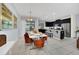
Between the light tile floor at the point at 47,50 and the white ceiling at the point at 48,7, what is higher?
the white ceiling at the point at 48,7

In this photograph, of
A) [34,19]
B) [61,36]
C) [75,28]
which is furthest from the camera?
[34,19]

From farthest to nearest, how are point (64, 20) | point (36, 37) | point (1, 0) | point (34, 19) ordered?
1. point (34, 19)
2. point (64, 20)
3. point (36, 37)
4. point (1, 0)

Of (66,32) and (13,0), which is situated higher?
(13,0)

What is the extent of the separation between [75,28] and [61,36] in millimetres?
Result: 2095

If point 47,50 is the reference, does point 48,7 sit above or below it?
above

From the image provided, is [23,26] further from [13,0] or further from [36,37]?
[13,0]

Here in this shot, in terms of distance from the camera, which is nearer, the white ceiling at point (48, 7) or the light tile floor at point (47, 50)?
the light tile floor at point (47, 50)

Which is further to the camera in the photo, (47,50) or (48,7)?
(48,7)

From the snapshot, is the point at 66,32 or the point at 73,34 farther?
the point at 66,32

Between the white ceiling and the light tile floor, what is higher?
the white ceiling

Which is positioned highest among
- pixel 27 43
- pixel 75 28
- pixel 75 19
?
pixel 75 19

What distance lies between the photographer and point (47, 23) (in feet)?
62.5

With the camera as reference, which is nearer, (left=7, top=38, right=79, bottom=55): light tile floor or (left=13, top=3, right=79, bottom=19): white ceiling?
(left=7, top=38, right=79, bottom=55): light tile floor
